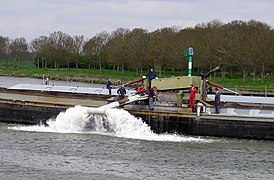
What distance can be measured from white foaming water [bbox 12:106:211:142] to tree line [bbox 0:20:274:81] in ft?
150

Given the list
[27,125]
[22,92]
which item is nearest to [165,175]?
[27,125]

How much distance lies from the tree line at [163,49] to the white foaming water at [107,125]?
45677 mm

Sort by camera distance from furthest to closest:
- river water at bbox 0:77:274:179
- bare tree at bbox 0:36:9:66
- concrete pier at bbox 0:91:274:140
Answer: bare tree at bbox 0:36:9:66, concrete pier at bbox 0:91:274:140, river water at bbox 0:77:274:179

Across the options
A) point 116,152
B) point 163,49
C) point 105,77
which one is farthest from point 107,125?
point 105,77

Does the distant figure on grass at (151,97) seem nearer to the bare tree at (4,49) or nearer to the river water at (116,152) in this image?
the river water at (116,152)

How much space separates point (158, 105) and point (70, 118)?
5.27m

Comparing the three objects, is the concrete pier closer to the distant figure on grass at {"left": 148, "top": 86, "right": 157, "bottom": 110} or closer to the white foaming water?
the distant figure on grass at {"left": 148, "top": 86, "right": 157, "bottom": 110}

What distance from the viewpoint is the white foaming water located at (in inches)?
1236

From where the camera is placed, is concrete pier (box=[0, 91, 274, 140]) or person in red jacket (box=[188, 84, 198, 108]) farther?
person in red jacket (box=[188, 84, 198, 108])

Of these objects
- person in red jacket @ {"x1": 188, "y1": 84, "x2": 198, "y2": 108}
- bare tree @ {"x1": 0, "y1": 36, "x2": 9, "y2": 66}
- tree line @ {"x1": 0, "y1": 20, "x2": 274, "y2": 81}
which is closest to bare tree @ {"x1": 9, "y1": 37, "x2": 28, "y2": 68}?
tree line @ {"x1": 0, "y1": 20, "x2": 274, "y2": 81}

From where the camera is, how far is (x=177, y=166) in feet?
79.8

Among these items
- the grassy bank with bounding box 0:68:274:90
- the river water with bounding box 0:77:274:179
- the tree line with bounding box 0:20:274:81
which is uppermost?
the tree line with bounding box 0:20:274:81

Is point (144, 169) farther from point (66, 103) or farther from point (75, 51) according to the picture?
point (75, 51)

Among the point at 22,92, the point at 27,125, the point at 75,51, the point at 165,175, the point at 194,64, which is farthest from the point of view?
the point at 75,51
